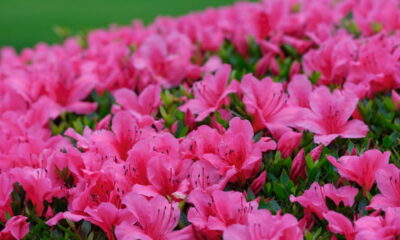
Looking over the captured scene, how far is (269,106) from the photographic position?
2.34 meters

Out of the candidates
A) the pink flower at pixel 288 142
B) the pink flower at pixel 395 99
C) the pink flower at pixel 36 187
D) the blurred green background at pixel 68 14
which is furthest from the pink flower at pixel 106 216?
the blurred green background at pixel 68 14

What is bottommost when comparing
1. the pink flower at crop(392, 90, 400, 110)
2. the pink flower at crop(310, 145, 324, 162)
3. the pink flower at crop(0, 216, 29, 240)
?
the pink flower at crop(0, 216, 29, 240)

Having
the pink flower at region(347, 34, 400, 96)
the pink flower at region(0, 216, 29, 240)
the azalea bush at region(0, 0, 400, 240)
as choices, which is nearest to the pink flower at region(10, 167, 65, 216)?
the azalea bush at region(0, 0, 400, 240)

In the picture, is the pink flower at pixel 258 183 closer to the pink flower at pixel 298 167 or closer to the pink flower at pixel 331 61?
the pink flower at pixel 298 167

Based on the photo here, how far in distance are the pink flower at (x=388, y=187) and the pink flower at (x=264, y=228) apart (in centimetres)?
31

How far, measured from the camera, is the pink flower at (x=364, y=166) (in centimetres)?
192

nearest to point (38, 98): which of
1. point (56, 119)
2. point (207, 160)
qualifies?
point (56, 119)

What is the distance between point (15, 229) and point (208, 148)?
2.31ft

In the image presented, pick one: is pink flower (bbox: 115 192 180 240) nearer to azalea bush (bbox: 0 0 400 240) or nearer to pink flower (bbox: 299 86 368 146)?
azalea bush (bbox: 0 0 400 240)

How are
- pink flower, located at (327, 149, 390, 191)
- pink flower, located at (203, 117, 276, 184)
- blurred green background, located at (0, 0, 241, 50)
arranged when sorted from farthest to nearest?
blurred green background, located at (0, 0, 241, 50) → pink flower, located at (203, 117, 276, 184) → pink flower, located at (327, 149, 390, 191)

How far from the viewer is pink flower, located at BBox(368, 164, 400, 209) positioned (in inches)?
72.9

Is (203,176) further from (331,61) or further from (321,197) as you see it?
(331,61)

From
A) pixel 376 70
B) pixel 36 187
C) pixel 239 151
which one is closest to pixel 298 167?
pixel 239 151

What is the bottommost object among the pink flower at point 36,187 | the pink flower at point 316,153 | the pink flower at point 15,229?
the pink flower at point 15,229
